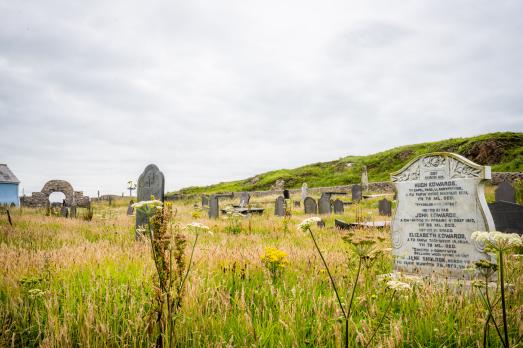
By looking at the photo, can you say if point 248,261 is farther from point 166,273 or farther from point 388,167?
point 388,167

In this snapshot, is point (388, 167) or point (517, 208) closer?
point (517, 208)

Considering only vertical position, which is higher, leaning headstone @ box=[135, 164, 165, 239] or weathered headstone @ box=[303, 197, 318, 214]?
leaning headstone @ box=[135, 164, 165, 239]

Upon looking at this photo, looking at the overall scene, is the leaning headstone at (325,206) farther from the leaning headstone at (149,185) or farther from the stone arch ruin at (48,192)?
the stone arch ruin at (48,192)

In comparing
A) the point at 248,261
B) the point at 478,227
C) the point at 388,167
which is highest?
the point at 388,167

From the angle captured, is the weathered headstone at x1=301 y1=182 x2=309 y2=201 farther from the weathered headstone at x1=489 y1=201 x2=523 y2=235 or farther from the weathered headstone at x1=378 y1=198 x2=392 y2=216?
the weathered headstone at x1=489 y1=201 x2=523 y2=235

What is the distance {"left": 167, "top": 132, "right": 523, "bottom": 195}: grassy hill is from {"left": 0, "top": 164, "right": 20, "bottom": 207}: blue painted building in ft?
124

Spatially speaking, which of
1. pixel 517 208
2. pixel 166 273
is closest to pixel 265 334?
pixel 166 273

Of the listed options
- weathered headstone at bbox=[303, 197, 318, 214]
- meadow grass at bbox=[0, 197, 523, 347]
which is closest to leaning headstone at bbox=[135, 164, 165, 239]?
meadow grass at bbox=[0, 197, 523, 347]

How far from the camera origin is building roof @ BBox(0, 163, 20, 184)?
119 ft

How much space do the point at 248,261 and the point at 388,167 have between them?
169 feet

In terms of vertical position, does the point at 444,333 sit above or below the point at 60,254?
below

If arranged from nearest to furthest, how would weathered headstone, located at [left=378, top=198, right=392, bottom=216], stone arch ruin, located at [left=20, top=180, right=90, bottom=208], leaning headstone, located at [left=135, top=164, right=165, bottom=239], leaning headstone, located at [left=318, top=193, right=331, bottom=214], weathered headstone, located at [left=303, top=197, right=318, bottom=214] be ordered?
1. leaning headstone, located at [left=135, top=164, right=165, bottom=239]
2. weathered headstone, located at [left=378, top=198, right=392, bottom=216]
3. leaning headstone, located at [left=318, top=193, right=331, bottom=214]
4. weathered headstone, located at [left=303, top=197, right=318, bottom=214]
5. stone arch ruin, located at [left=20, top=180, right=90, bottom=208]

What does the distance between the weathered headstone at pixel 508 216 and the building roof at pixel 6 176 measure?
1743 inches

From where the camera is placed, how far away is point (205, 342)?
243 centimetres
